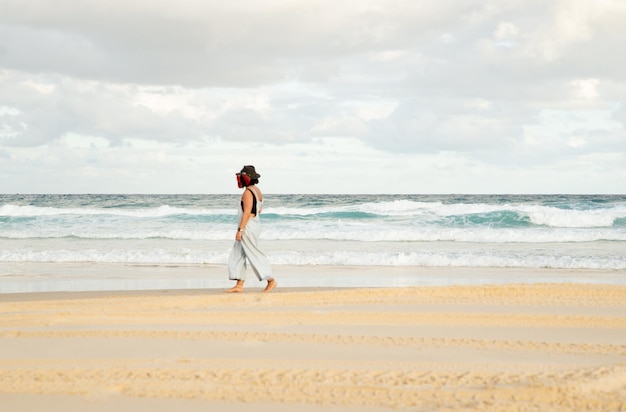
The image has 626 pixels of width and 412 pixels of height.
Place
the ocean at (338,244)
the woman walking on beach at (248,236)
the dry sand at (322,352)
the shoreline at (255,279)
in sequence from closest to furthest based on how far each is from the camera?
the dry sand at (322,352) < the woman walking on beach at (248,236) < the shoreline at (255,279) < the ocean at (338,244)

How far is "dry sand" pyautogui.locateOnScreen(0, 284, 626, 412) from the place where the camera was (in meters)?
4.16

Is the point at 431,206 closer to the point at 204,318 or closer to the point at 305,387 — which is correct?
the point at 204,318

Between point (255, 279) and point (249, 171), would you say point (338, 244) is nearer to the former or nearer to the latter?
point (255, 279)

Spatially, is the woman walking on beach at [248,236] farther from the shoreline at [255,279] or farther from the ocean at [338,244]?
the ocean at [338,244]

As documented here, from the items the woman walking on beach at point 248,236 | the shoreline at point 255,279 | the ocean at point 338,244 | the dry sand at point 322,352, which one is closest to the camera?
the dry sand at point 322,352

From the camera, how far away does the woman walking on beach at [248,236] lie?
9305 mm

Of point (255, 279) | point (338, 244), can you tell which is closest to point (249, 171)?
→ point (255, 279)

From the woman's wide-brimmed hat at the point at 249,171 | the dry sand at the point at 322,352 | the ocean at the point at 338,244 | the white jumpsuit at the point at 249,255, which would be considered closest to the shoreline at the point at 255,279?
the ocean at the point at 338,244

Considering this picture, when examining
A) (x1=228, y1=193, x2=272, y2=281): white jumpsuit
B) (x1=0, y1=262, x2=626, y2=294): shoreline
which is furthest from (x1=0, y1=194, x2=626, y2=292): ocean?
(x1=228, y1=193, x2=272, y2=281): white jumpsuit

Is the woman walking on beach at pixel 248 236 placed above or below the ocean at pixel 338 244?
above

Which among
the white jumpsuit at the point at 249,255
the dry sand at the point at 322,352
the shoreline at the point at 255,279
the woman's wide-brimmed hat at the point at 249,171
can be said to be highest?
the woman's wide-brimmed hat at the point at 249,171

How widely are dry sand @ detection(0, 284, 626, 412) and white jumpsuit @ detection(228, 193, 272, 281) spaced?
2.36ft

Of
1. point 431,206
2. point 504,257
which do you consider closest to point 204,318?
point 504,257

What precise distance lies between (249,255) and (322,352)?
4076 mm
